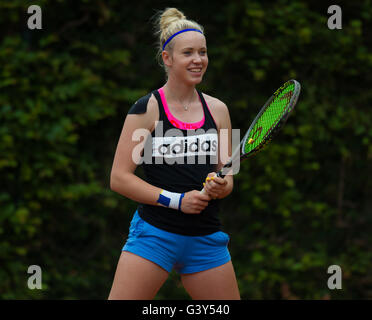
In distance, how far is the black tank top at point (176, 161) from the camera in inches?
115

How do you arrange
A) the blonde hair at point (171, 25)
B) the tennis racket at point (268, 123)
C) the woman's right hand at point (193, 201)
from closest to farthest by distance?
the tennis racket at point (268, 123) → the woman's right hand at point (193, 201) → the blonde hair at point (171, 25)

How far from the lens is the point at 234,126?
5.60 metres

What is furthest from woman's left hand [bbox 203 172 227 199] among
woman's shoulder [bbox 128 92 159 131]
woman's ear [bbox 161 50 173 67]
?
woman's ear [bbox 161 50 173 67]

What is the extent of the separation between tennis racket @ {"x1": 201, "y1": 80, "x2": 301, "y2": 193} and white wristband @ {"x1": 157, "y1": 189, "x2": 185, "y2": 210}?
0.40 ft

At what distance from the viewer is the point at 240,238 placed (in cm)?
556

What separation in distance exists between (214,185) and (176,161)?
261 mm

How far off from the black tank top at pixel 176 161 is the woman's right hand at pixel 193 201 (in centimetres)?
8

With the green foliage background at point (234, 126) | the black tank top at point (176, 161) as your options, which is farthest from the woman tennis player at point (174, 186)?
the green foliage background at point (234, 126)

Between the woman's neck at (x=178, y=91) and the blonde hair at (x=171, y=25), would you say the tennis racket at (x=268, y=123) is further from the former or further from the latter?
the blonde hair at (x=171, y=25)

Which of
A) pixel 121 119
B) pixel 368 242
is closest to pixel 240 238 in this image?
pixel 368 242

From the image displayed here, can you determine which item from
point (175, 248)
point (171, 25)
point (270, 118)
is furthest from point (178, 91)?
point (175, 248)

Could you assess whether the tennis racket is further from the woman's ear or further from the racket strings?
the woman's ear

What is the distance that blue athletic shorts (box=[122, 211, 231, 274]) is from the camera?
9.53 feet

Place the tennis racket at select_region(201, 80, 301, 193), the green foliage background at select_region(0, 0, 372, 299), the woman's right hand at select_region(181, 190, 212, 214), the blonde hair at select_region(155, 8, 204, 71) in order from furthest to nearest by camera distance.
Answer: the green foliage background at select_region(0, 0, 372, 299) < the blonde hair at select_region(155, 8, 204, 71) < the woman's right hand at select_region(181, 190, 212, 214) < the tennis racket at select_region(201, 80, 301, 193)
